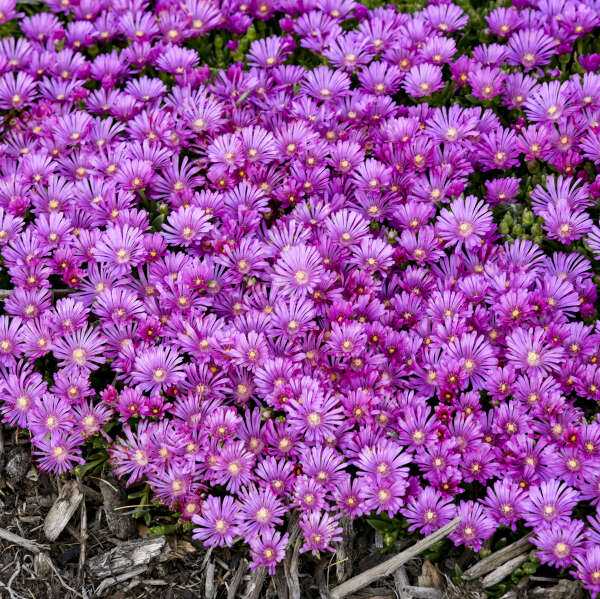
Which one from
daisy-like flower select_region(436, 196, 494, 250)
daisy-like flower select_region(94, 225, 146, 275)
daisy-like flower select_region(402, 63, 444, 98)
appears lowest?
daisy-like flower select_region(436, 196, 494, 250)

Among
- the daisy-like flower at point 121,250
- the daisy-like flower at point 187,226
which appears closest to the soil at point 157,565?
the daisy-like flower at point 121,250

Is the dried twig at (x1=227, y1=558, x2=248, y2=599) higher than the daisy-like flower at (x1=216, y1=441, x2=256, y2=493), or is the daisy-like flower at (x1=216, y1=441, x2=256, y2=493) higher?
the daisy-like flower at (x1=216, y1=441, x2=256, y2=493)

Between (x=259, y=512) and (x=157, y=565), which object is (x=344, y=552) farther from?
(x=157, y=565)

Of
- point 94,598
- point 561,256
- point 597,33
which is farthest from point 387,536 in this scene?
point 597,33

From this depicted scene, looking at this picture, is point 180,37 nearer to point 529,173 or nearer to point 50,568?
point 529,173

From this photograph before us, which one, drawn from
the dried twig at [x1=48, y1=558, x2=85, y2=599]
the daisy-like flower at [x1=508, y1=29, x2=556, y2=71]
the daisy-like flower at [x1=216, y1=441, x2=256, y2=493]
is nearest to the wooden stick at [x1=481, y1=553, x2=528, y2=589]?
the daisy-like flower at [x1=216, y1=441, x2=256, y2=493]

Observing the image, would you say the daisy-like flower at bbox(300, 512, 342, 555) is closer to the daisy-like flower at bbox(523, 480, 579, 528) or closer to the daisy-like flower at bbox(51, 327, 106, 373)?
the daisy-like flower at bbox(523, 480, 579, 528)

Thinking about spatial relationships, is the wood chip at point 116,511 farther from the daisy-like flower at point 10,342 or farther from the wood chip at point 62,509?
the daisy-like flower at point 10,342
